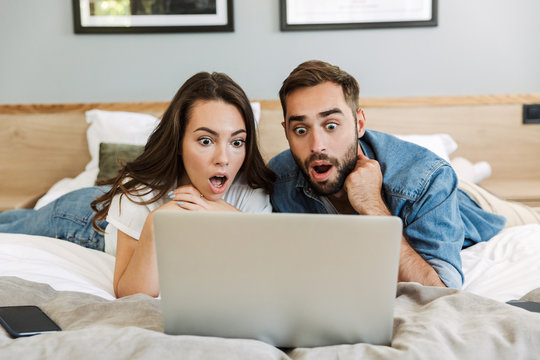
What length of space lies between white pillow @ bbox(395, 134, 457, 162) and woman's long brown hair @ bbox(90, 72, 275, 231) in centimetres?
96

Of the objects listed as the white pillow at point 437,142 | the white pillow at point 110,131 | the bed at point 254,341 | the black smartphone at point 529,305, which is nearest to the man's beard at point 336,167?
the bed at point 254,341

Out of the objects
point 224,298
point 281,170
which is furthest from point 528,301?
point 281,170

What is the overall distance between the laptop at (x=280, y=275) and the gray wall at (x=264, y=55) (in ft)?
6.37

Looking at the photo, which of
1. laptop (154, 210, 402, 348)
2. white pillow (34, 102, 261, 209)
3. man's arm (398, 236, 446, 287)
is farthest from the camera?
white pillow (34, 102, 261, 209)

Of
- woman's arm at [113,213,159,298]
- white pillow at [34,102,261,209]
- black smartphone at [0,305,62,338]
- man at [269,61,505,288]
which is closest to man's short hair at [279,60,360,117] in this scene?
man at [269,61,505,288]

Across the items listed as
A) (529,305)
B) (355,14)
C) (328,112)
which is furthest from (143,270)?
(355,14)

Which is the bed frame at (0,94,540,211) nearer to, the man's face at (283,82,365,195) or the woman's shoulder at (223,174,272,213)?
the woman's shoulder at (223,174,272,213)

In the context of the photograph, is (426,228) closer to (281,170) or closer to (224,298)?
(281,170)

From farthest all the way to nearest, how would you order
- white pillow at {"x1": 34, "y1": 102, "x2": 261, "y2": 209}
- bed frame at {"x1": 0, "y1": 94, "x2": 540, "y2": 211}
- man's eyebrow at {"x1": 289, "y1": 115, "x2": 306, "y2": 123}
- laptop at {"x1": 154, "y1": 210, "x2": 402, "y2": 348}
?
bed frame at {"x1": 0, "y1": 94, "x2": 540, "y2": 211}, white pillow at {"x1": 34, "y1": 102, "x2": 261, "y2": 209}, man's eyebrow at {"x1": 289, "y1": 115, "x2": 306, "y2": 123}, laptop at {"x1": 154, "y1": 210, "x2": 402, "y2": 348}

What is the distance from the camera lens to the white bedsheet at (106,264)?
1318 millimetres

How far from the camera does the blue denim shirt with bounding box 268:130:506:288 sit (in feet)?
4.34

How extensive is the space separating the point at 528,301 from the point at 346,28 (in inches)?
72.2

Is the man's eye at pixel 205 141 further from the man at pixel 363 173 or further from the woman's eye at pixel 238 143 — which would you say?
the man at pixel 363 173

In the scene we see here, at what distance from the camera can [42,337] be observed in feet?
2.84
